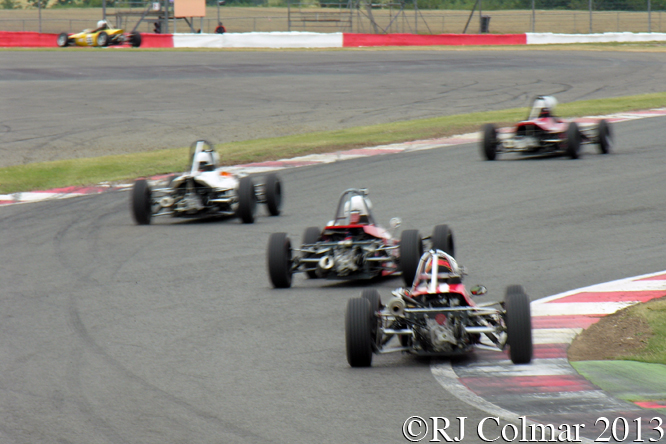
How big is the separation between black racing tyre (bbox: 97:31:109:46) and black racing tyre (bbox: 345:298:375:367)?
4085 cm

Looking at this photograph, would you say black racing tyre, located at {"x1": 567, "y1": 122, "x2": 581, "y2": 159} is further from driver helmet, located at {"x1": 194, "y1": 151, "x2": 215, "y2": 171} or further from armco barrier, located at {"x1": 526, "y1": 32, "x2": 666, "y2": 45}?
armco barrier, located at {"x1": 526, "y1": 32, "x2": 666, "y2": 45}

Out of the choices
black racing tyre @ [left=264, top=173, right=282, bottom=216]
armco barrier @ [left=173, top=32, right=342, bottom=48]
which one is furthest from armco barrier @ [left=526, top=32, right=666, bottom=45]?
black racing tyre @ [left=264, top=173, right=282, bottom=216]

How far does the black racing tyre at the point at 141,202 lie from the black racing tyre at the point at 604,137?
9420mm

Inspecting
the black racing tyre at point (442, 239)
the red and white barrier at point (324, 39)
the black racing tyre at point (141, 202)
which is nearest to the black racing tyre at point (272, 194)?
the black racing tyre at point (141, 202)

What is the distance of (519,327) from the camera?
21.2 ft

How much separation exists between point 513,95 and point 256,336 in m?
21.5

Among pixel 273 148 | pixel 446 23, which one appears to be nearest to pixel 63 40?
pixel 446 23

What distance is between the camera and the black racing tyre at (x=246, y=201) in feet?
41.3

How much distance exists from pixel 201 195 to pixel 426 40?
124 feet

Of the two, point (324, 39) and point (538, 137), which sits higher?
point (324, 39)

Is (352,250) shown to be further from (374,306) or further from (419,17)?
(419,17)

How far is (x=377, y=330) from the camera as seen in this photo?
6.74m

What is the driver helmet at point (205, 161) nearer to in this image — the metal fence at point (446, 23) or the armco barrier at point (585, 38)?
the metal fence at point (446, 23)

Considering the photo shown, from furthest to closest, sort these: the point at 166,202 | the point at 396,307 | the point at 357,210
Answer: the point at 166,202, the point at 357,210, the point at 396,307
